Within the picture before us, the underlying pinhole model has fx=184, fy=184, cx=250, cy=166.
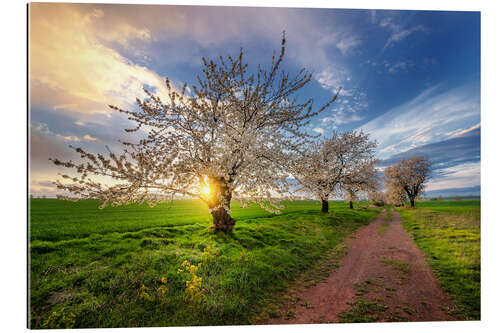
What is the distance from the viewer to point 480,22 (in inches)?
176

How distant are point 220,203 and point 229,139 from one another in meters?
1.98

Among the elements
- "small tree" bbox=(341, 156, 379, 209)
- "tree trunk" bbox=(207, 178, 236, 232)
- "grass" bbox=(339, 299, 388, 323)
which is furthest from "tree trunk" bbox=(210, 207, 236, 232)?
"small tree" bbox=(341, 156, 379, 209)

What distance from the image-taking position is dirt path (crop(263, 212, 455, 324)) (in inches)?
132

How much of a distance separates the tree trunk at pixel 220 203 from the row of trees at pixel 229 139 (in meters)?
0.04

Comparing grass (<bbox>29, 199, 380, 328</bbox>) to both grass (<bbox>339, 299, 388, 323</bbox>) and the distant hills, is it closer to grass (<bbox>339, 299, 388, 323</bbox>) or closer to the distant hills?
grass (<bbox>339, 299, 388, 323</bbox>)

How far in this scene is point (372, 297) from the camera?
368cm

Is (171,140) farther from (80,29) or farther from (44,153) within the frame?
(80,29)

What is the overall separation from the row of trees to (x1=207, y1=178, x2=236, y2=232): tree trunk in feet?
0.14

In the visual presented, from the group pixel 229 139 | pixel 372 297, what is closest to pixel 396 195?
pixel 372 297

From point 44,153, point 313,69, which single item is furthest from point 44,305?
point 313,69

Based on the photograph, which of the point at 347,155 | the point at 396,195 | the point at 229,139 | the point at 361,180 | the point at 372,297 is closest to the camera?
the point at 372,297

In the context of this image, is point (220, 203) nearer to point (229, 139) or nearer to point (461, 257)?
point (229, 139)

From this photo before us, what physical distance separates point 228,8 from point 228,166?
12.4 ft

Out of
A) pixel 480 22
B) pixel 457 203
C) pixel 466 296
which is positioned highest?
pixel 480 22
